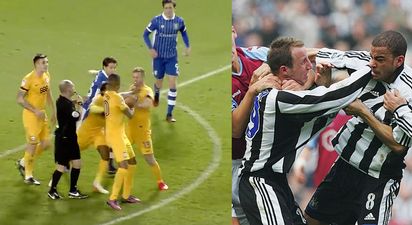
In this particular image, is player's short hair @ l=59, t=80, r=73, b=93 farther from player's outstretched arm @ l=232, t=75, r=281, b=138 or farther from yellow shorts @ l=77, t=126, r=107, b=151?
player's outstretched arm @ l=232, t=75, r=281, b=138

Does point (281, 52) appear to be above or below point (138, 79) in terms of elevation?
above

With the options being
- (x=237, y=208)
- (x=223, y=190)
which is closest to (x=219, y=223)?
(x=223, y=190)

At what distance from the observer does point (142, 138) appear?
7137 millimetres

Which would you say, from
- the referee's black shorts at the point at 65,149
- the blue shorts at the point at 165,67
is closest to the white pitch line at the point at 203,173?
the blue shorts at the point at 165,67

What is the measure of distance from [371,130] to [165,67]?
12.6ft

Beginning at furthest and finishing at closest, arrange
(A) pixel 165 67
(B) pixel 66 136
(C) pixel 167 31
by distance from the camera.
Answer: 1. (A) pixel 165 67
2. (C) pixel 167 31
3. (B) pixel 66 136

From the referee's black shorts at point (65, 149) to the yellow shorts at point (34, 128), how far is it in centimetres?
47

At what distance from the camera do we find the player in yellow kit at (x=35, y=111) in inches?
284

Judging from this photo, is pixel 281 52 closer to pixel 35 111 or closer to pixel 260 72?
pixel 260 72

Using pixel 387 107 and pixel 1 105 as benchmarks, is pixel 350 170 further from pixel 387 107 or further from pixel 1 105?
pixel 1 105

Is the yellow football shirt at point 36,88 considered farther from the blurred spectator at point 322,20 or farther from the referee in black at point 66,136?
the blurred spectator at point 322,20

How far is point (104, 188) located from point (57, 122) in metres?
0.72

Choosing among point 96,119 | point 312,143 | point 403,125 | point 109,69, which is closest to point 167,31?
point 109,69

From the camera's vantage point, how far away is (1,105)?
26.8 ft
